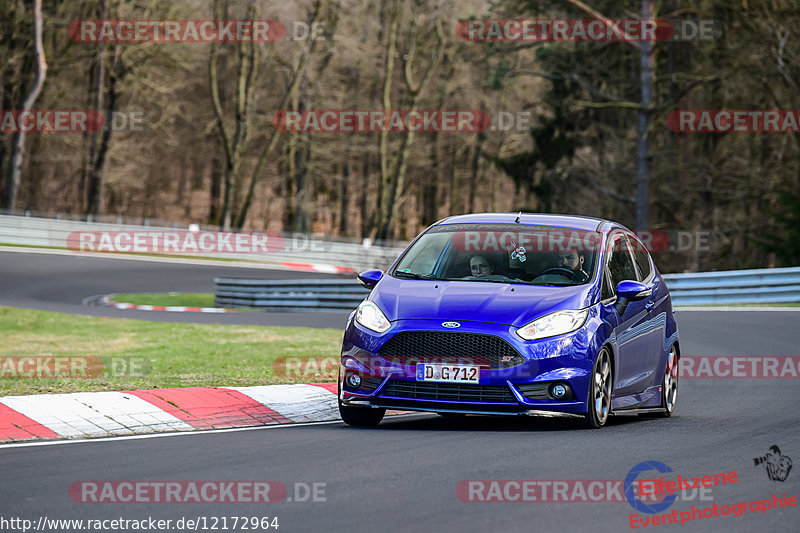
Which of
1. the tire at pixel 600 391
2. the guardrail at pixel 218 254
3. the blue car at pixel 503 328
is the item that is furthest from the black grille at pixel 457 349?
the guardrail at pixel 218 254

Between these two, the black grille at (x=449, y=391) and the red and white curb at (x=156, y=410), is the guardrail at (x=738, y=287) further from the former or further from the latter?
the black grille at (x=449, y=391)

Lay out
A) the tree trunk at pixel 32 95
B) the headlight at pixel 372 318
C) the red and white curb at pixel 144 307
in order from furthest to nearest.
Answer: the tree trunk at pixel 32 95 < the red and white curb at pixel 144 307 < the headlight at pixel 372 318

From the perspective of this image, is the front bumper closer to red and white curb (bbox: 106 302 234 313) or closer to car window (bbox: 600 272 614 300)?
car window (bbox: 600 272 614 300)

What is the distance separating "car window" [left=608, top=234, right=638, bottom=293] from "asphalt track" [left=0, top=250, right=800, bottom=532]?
1.24 meters

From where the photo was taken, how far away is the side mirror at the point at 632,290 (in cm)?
968

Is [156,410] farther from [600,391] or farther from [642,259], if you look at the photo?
[642,259]

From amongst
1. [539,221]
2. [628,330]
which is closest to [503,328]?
[628,330]

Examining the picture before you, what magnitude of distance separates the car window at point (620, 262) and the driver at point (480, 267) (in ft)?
3.31

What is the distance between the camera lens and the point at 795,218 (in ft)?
105

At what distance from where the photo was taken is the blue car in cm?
874

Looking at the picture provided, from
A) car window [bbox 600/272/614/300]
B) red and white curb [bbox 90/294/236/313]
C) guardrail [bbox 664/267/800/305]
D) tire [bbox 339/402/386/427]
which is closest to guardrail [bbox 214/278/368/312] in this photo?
red and white curb [bbox 90/294/236/313]

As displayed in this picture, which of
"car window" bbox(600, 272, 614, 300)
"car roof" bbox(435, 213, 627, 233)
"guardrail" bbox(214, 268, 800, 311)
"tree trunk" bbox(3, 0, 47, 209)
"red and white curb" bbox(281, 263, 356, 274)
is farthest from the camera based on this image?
"tree trunk" bbox(3, 0, 47, 209)

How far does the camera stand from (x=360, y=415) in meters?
9.38

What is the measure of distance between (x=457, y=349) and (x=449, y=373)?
185 millimetres
